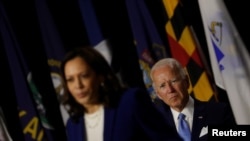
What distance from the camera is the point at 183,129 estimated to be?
1854 mm

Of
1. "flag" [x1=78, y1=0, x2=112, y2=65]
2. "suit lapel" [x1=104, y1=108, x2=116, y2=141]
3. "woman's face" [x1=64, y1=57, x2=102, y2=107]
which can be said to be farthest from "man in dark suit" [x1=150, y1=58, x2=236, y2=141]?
"flag" [x1=78, y1=0, x2=112, y2=65]

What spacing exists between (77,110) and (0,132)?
189cm

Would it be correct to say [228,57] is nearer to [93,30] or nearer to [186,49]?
[186,49]

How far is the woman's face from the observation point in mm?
1084

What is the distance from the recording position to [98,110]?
1158 millimetres

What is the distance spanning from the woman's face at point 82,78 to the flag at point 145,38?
189 cm

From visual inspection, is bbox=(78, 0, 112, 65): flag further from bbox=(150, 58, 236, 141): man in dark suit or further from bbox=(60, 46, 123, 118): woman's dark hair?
bbox=(60, 46, 123, 118): woman's dark hair

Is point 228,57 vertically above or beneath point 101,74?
beneath

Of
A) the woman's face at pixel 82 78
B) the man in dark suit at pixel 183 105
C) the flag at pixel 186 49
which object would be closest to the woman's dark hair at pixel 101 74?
the woman's face at pixel 82 78

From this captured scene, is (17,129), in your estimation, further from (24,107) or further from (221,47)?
(221,47)

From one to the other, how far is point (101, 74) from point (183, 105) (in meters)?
0.81

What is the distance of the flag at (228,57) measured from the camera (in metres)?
2.71

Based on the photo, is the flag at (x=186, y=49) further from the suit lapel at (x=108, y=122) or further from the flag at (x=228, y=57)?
the suit lapel at (x=108, y=122)

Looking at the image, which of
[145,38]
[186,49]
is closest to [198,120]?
[186,49]
